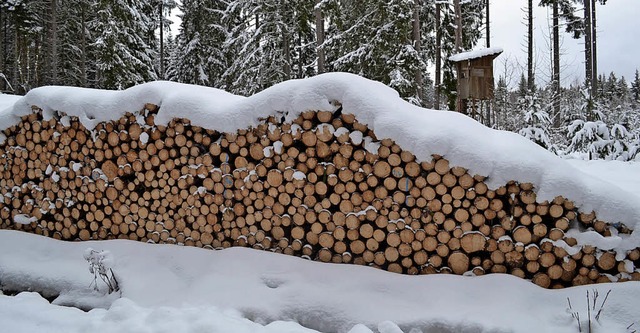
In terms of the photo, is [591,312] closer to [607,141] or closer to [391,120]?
[391,120]

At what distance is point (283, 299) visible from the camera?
3230mm

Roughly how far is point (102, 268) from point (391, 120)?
9.45 feet

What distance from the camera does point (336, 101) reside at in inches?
145

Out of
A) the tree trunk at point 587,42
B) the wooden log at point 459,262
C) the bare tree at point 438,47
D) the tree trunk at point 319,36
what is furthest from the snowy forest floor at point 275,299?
the tree trunk at point 587,42

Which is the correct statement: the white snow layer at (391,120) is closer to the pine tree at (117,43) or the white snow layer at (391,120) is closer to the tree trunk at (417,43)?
the tree trunk at (417,43)

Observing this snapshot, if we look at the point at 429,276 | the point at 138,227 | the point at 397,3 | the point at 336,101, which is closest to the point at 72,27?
the point at 397,3

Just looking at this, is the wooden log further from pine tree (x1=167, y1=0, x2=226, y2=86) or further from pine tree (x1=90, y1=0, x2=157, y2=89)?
pine tree (x1=167, y1=0, x2=226, y2=86)

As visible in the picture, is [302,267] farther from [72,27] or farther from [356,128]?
[72,27]

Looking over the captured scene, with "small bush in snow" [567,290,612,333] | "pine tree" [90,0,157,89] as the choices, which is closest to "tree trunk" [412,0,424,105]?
"small bush in snow" [567,290,612,333]

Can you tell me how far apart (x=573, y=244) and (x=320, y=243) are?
2.06m

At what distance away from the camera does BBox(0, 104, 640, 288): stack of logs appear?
3.20m

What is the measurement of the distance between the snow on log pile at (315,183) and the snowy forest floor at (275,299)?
0.71 ft

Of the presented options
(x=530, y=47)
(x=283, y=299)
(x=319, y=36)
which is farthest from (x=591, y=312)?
(x=530, y=47)

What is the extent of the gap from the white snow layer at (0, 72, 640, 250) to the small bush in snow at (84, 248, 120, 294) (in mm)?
1428
